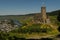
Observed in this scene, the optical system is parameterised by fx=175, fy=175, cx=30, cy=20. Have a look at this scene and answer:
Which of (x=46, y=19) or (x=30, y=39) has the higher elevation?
(x=46, y=19)

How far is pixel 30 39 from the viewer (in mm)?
26109

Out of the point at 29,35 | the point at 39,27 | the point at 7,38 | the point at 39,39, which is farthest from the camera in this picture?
the point at 39,27

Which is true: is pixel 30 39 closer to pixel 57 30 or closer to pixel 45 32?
pixel 45 32

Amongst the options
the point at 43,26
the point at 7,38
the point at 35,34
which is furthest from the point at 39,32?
the point at 7,38

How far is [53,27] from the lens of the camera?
32469 mm

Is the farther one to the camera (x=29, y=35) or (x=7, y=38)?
(x=29, y=35)

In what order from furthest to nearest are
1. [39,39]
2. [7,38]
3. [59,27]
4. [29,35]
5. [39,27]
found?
[59,27]
[39,27]
[29,35]
[39,39]
[7,38]

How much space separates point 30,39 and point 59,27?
9.45m

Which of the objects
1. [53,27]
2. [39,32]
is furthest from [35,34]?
[53,27]

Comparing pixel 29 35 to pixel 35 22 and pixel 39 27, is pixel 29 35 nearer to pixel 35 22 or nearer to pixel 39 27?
pixel 39 27

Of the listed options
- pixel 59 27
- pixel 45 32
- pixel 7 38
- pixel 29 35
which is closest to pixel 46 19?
pixel 59 27

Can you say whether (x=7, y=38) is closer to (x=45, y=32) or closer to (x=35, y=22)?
(x=45, y=32)

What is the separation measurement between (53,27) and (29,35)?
6.41m

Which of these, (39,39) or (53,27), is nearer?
(39,39)
